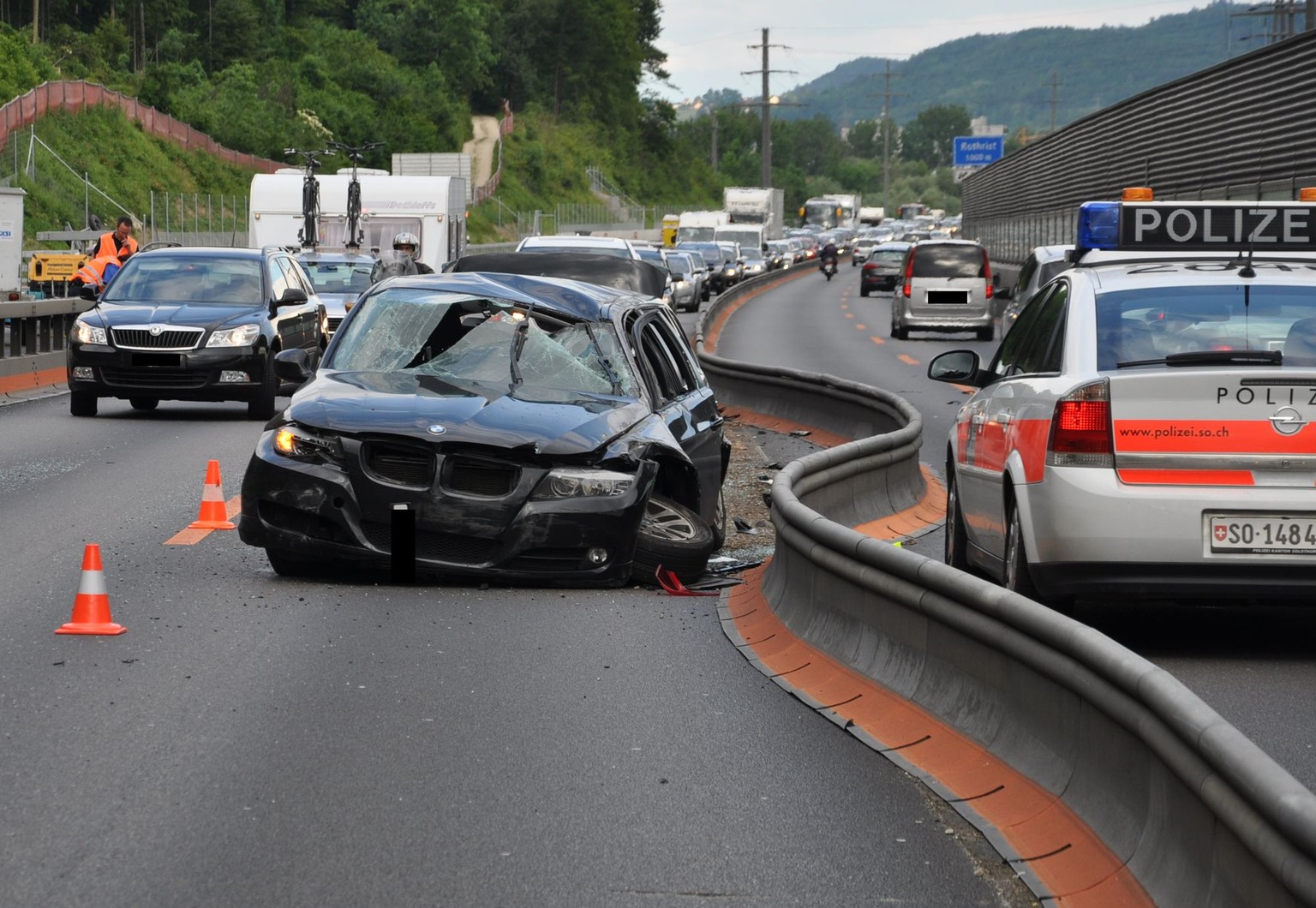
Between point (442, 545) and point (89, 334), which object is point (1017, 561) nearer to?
point (442, 545)

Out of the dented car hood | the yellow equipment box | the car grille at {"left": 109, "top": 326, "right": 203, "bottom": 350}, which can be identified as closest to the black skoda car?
the car grille at {"left": 109, "top": 326, "right": 203, "bottom": 350}

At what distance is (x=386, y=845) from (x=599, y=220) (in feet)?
402

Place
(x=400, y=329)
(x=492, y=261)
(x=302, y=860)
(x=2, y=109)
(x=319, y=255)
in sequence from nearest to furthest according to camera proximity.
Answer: (x=302, y=860)
(x=400, y=329)
(x=492, y=261)
(x=319, y=255)
(x=2, y=109)

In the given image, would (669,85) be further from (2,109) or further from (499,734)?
(499,734)

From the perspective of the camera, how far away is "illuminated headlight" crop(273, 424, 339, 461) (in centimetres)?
1056

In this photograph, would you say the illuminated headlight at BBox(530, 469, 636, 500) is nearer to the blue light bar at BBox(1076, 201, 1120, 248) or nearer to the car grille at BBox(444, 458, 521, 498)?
the car grille at BBox(444, 458, 521, 498)

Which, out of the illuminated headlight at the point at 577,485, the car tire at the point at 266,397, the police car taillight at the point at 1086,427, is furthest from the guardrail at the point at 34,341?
the police car taillight at the point at 1086,427

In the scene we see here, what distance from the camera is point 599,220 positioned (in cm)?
12744

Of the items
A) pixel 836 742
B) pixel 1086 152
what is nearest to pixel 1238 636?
pixel 836 742

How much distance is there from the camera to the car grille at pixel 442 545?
1041 cm

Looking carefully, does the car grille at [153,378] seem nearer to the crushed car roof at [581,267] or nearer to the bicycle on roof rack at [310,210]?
the crushed car roof at [581,267]

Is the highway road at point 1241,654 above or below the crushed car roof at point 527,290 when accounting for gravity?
below

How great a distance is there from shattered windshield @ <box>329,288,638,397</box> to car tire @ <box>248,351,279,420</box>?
960 cm

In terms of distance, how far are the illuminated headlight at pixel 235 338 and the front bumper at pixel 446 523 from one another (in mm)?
10833
